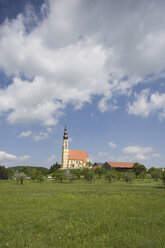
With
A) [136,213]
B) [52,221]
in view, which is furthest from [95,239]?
[136,213]

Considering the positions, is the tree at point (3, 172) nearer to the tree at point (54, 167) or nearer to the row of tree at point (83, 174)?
the row of tree at point (83, 174)

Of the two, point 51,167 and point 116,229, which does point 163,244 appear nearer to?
point 116,229

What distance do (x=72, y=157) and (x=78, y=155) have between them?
6.07m

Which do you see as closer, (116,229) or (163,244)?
(163,244)

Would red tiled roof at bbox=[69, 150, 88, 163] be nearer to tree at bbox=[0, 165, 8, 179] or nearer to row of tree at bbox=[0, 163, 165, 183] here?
row of tree at bbox=[0, 163, 165, 183]

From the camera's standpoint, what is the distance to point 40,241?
879cm

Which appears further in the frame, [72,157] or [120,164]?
[72,157]

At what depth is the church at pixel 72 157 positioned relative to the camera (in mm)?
155625

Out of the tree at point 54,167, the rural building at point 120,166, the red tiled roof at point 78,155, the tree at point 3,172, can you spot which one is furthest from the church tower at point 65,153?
the tree at point 3,172

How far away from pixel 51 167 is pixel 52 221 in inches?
5510

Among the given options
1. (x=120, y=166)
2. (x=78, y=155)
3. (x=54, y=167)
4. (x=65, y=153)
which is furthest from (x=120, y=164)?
(x=54, y=167)

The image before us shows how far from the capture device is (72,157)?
159125 mm

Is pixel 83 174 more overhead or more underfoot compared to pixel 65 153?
more underfoot

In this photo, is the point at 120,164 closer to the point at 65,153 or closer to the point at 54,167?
the point at 65,153
